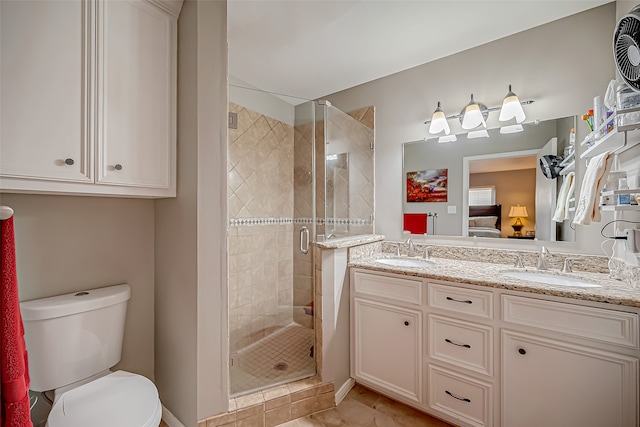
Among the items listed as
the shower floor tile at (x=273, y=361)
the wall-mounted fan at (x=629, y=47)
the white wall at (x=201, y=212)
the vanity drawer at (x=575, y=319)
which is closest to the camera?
the wall-mounted fan at (x=629, y=47)

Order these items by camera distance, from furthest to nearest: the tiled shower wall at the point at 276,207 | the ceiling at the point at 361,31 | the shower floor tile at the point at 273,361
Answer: the tiled shower wall at the point at 276,207
the shower floor tile at the point at 273,361
the ceiling at the point at 361,31

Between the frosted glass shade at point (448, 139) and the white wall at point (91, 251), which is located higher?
the frosted glass shade at point (448, 139)

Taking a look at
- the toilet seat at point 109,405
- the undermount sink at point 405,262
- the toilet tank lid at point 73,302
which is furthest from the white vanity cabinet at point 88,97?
the undermount sink at point 405,262

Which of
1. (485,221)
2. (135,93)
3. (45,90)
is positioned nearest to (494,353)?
(485,221)

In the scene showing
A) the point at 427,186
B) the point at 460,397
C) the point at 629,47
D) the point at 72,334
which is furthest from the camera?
the point at 427,186

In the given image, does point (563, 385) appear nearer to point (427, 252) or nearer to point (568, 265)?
point (568, 265)

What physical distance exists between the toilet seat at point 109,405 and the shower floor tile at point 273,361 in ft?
1.74

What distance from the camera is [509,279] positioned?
1547 millimetres

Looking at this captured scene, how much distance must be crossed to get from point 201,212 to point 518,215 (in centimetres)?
206

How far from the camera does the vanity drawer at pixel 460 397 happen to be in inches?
59.6

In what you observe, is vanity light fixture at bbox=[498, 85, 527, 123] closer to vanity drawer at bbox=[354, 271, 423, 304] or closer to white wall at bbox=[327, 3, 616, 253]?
white wall at bbox=[327, 3, 616, 253]

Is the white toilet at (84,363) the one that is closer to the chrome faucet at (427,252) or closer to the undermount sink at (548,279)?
the chrome faucet at (427,252)

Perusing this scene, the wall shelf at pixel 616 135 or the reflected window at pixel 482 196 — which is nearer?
the wall shelf at pixel 616 135

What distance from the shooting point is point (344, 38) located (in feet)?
6.52
